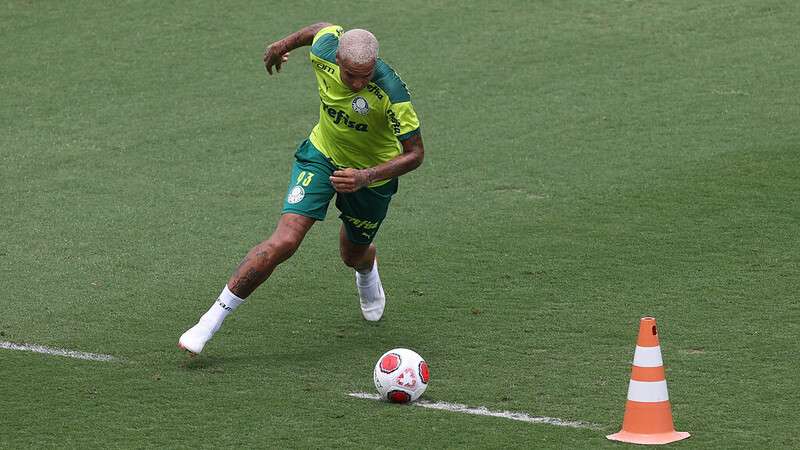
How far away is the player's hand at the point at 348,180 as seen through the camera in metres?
8.00

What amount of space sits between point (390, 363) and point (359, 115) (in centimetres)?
173

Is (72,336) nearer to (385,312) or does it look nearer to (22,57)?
(385,312)

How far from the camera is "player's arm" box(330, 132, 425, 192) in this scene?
26.3 ft

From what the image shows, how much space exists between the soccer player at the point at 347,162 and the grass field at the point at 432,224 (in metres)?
0.37

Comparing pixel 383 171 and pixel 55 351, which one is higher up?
pixel 383 171

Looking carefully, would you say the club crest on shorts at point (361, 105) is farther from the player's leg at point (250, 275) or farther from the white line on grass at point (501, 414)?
the white line on grass at point (501, 414)

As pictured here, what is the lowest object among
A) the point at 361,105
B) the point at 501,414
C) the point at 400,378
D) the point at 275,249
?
the point at 501,414

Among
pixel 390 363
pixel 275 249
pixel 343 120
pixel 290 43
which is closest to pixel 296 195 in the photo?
pixel 275 249

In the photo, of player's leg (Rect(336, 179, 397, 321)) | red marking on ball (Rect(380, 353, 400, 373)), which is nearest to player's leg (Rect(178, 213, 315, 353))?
player's leg (Rect(336, 179, 397, 321))

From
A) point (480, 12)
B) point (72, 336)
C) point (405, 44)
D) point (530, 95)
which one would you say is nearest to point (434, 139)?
point (530, 95)

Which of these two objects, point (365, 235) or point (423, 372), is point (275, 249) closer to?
point (365, 235)

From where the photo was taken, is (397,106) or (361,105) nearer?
(397,106)

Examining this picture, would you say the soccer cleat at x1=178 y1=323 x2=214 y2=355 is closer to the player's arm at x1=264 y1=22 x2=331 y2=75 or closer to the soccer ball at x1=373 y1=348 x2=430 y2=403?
the soccer ball at x1=373 y1=348 x2=430 y2=403

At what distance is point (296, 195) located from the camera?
845cm
